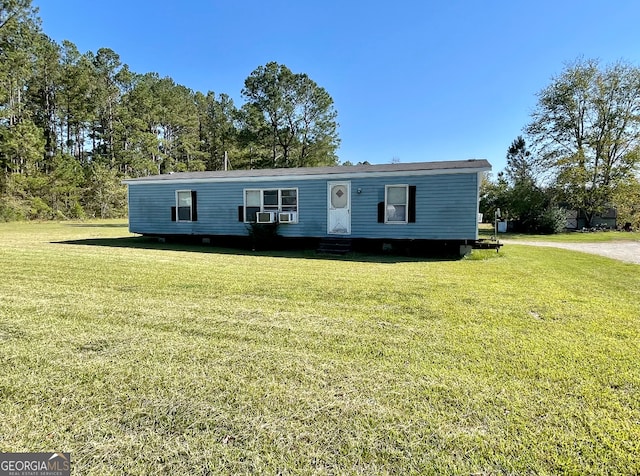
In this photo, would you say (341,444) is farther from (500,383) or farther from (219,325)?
(219,325)

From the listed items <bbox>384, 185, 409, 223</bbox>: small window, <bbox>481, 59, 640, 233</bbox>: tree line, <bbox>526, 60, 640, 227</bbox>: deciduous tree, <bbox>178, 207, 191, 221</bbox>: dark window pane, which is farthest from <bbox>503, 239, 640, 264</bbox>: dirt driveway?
<bbox>178, 207, 191, 221</bbox>: dark window pane

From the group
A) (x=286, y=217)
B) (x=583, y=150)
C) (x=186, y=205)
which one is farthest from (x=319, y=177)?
(x=583, y=150)

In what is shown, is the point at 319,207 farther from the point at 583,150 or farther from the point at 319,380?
the point at 583,150

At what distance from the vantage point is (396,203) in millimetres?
10406

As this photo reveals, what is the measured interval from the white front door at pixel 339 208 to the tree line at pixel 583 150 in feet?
57.1

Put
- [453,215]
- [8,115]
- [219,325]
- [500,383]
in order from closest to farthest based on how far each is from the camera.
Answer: [500,383] → [219,325] → [453,215] → [8,115]

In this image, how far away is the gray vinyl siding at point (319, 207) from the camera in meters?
9.75

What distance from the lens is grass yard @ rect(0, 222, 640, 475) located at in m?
1.85

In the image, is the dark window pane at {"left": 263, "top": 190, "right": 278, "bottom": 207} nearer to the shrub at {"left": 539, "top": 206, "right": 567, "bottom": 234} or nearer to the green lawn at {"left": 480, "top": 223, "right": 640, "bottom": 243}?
the green lawn at {"left": 480, "top": 223, "right": 640, "bottom": 243}

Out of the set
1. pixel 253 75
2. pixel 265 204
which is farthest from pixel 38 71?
pixel 265 204

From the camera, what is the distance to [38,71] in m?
27.6

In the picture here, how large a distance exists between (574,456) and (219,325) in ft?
10.1

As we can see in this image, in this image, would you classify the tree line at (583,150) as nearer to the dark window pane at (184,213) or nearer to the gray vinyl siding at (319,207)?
the gray vinyl siding at (319,207)

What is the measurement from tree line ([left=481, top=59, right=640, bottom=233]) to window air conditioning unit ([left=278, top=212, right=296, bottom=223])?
18.4m
